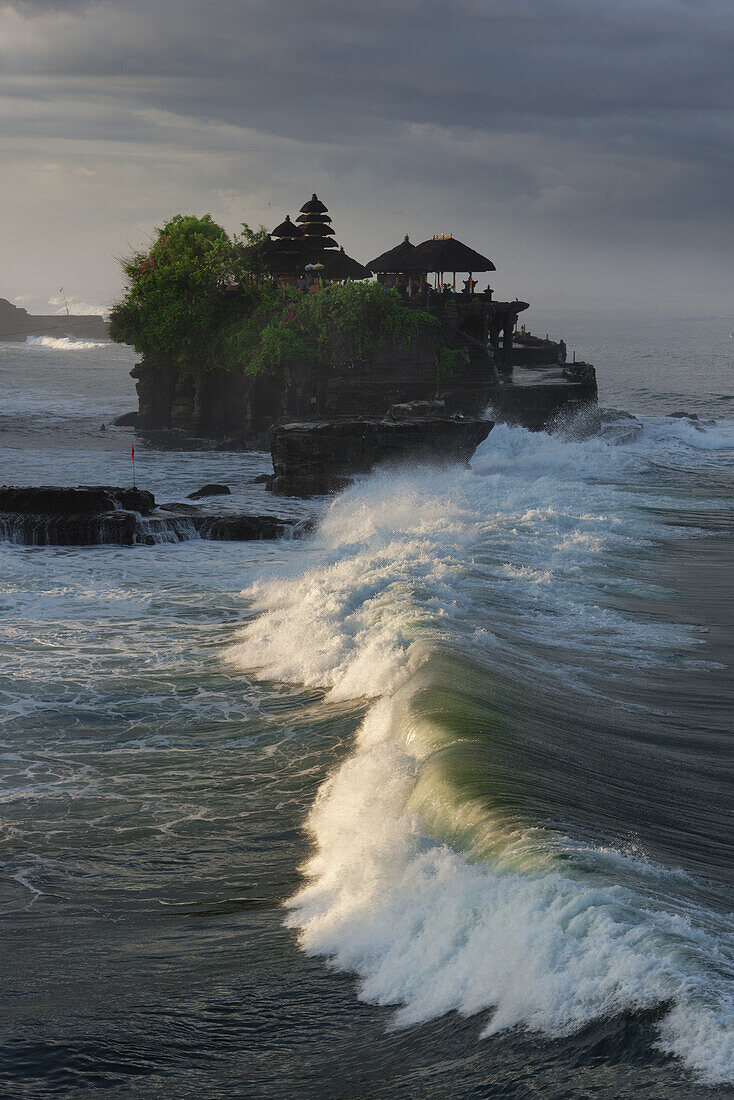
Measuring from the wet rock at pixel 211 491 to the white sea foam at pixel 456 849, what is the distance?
35.9ft

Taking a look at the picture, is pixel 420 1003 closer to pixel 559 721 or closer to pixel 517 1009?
pixel 517 1009

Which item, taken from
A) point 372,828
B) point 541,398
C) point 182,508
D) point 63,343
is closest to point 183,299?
point 541,398

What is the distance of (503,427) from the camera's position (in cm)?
4488

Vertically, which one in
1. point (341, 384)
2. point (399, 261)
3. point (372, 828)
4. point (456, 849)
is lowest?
point (372, 828)

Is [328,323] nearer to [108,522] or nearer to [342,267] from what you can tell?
[342,267]

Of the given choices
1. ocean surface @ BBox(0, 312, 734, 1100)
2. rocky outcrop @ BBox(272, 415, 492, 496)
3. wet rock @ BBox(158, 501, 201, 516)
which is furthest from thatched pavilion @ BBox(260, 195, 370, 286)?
ocean surface @ BBox(0, 312, 734, 1100)

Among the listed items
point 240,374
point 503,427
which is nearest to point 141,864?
point 503,427

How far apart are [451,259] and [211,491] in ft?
72.9

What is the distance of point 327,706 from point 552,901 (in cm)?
697

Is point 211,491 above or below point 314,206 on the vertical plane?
below

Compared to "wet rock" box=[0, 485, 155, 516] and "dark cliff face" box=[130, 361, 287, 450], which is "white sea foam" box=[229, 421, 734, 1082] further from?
"dark cliff face" box=[130, 361, 287, 450]

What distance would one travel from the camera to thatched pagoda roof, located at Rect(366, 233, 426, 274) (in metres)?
50.7

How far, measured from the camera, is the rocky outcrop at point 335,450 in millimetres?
A: 35344

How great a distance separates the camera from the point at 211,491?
1371 inches
